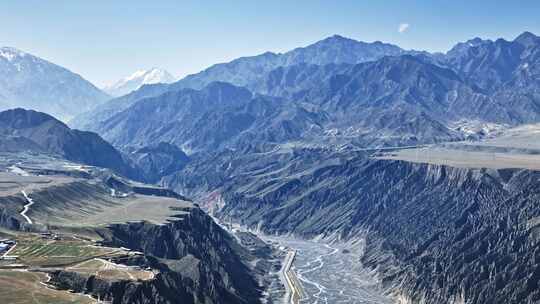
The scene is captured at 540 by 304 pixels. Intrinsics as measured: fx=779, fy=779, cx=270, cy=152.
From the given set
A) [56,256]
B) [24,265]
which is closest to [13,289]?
[24,265]

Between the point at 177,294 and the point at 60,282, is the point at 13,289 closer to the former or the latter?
the point at 60,282

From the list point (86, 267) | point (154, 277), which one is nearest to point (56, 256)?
point (86, 267)

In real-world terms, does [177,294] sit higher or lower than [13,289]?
lower

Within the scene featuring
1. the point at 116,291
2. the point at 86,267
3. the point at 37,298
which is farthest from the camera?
the point at 86,267

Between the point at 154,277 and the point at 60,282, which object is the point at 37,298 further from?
the point at 154,277

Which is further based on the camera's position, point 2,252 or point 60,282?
point 2,252

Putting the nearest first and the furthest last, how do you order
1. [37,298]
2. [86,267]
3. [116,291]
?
[37,298] → [116,291] → [86,267]

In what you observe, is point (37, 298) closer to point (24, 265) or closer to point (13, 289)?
point (13, 289)

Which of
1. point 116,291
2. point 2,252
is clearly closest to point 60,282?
point 116,291

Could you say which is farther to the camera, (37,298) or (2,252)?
(2,252)
